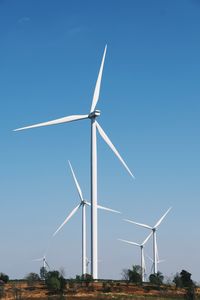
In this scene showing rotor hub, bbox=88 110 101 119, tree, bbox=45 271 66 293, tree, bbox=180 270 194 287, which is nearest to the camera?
tree, bbox=45 271 66 293

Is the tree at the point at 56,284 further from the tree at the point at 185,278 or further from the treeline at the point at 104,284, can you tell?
the tree at the point at 185,278

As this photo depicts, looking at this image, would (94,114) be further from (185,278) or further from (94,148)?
(185,278)

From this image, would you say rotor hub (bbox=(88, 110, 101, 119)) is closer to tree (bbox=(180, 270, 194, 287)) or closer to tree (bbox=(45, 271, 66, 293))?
tree (bbox=(45, 271, 66, 293))

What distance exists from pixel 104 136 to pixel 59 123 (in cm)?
886

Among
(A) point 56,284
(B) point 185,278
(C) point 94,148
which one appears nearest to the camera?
(A) point 56,284

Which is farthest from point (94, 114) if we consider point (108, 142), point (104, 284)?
point (104, 284)

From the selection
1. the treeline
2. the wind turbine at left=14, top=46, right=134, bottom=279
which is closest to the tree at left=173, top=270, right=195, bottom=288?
the treeline

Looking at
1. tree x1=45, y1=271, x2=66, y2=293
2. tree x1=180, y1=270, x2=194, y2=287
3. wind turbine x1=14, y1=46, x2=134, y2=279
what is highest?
wind turbine x1=14, y1=46, x2=134, y2=279

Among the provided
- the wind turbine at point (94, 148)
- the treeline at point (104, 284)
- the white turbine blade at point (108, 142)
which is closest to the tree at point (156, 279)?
the treeline at point (104, 284)

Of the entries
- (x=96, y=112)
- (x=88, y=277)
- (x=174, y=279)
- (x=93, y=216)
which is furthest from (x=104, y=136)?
(x=174, y=279)

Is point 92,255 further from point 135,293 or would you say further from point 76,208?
point 76,208

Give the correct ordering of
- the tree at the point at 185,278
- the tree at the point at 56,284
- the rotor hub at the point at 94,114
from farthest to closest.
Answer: the tree at the point at 185,278
the rotor hub at the point at 94,114
the tree at the point at 56,284

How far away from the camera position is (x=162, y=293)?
360 feet

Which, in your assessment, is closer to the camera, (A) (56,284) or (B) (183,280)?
(A) (56,284)
